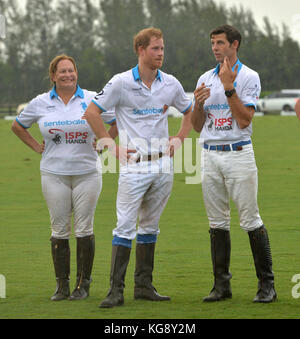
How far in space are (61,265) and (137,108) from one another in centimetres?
161

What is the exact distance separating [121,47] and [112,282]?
50.7 m

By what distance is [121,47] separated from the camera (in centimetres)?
5716

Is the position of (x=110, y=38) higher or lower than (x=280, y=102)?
higher

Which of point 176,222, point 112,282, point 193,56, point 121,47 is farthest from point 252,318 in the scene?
point 121,47

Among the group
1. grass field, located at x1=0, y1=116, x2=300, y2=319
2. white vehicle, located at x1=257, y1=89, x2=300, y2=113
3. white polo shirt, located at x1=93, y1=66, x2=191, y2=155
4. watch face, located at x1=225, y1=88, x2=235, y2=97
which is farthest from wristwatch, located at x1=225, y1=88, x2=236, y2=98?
white vehicle, located at x1=257, y1=89, x2=300, y2=113

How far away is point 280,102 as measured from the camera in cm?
5659

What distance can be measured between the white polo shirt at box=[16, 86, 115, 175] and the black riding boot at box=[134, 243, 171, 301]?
84 cm

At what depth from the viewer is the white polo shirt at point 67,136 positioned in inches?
303

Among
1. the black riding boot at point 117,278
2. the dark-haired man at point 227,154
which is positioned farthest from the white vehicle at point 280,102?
the black riding boot at point 117,278

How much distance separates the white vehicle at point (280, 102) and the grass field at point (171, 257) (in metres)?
37.1

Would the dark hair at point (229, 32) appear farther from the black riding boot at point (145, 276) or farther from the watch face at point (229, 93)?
the black riding boot at point (145, 276)

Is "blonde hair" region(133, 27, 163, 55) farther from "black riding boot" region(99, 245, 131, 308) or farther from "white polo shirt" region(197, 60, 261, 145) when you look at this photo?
"black riding boot" region(99, 245, 131, 308)

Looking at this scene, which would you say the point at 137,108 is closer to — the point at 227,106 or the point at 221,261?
the point at 227,106

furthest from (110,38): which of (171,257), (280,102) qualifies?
(171,257)
